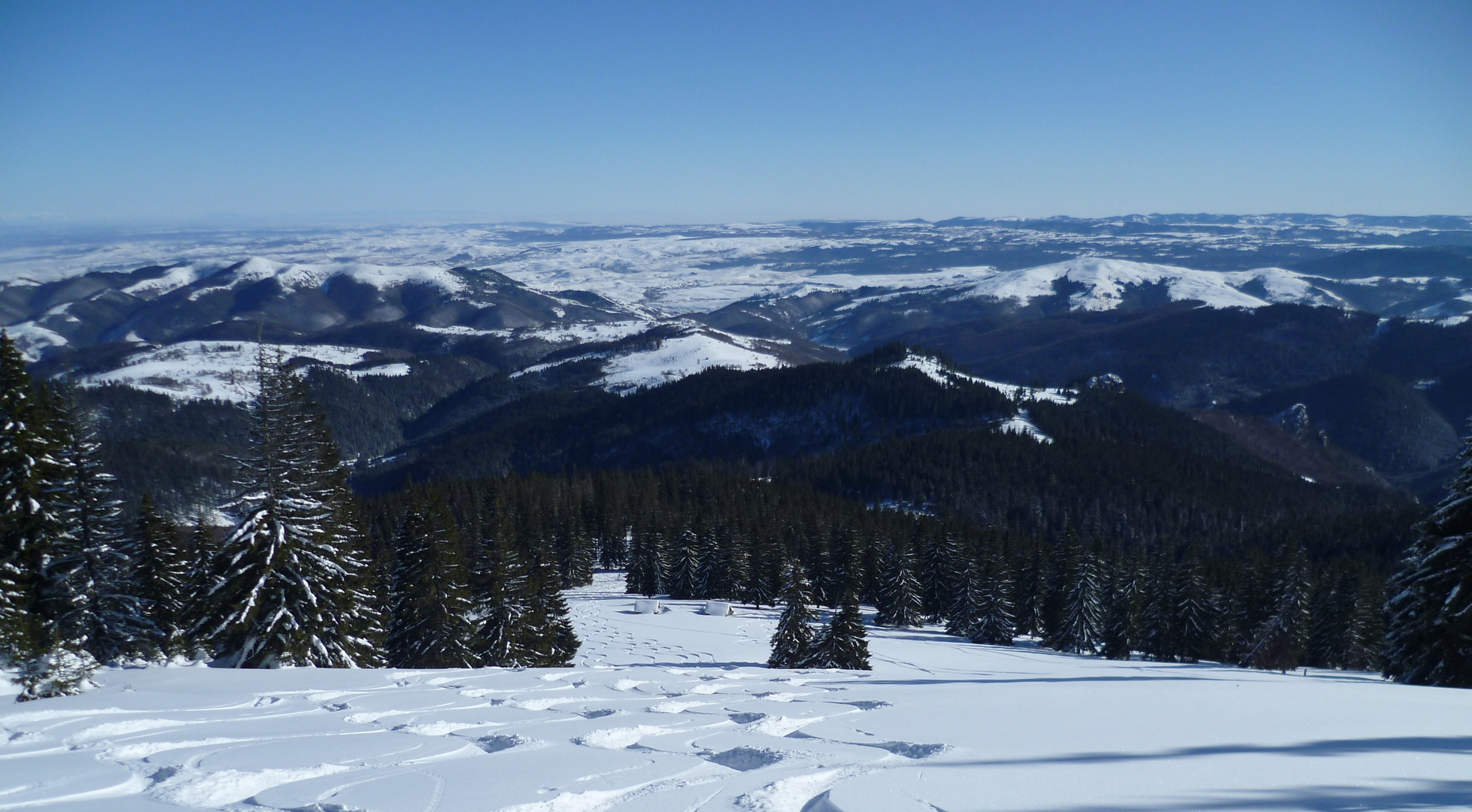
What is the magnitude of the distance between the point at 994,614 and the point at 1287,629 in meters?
18.4

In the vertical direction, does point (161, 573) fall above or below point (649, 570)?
above

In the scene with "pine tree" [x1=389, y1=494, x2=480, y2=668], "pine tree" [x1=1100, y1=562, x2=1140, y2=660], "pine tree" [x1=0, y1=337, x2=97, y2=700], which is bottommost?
"pine tree" [x1=1100, y1=562, x2=1140, y2=660]

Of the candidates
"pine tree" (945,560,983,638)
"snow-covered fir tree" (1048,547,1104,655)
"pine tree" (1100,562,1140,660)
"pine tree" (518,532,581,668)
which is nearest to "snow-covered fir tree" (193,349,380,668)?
"pine tree" (518,532,581,668)

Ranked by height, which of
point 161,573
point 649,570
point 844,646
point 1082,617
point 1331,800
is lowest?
point 649,570

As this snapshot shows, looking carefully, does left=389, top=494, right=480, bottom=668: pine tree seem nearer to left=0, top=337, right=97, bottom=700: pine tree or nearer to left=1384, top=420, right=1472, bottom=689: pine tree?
left=0, top=337, right=97, bottom=700: pine tree

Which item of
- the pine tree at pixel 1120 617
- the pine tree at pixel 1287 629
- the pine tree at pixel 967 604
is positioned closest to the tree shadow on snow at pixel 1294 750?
the pine tree at pixel 1287 629

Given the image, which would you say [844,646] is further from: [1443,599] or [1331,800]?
[1331,800]

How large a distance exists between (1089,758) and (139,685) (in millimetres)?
15327

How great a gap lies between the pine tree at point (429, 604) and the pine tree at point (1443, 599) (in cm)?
3402

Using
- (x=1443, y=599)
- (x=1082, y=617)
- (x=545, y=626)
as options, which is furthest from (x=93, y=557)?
(x=1082, y=617)

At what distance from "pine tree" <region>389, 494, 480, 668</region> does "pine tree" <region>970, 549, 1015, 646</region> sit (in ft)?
125

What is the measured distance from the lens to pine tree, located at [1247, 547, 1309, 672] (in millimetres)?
50938

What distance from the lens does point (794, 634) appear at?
37.0 metres

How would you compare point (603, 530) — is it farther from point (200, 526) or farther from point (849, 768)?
point (849, 768)
